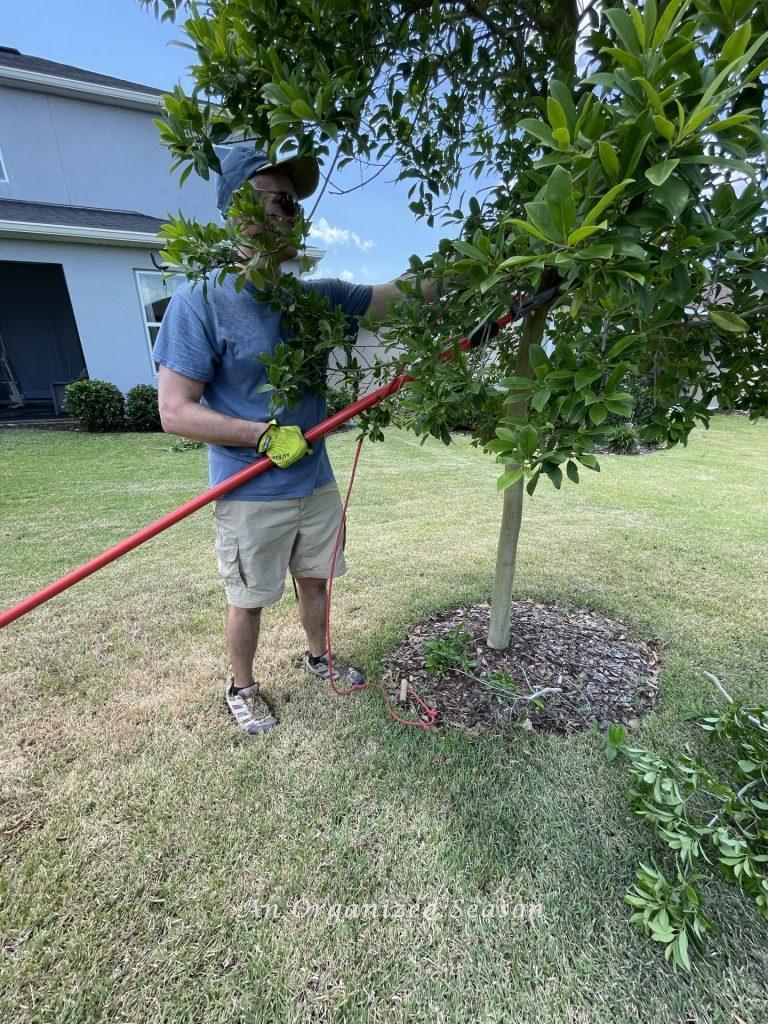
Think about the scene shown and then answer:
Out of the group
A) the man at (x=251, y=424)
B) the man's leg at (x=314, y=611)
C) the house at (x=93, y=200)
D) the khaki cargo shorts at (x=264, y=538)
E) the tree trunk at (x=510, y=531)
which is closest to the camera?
the man at (x=251, y=424)

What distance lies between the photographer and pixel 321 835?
1731 millimetres

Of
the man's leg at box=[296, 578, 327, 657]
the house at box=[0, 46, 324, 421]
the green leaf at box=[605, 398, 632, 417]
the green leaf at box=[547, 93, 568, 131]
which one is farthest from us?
the house at box=[0, 46, 324, 421]

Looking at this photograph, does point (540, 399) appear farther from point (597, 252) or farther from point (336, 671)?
point (336, 671)

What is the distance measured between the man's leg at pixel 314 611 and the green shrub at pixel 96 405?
8.86m

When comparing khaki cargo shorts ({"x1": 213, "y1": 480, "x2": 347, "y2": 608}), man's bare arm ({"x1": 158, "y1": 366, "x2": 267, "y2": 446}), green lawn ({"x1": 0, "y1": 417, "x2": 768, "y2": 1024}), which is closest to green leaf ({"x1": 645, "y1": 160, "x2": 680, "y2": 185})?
man's bare arm ({"x1": 158, "y1": 366, "x2": 267, "y2": 446})

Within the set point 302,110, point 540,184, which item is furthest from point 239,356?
point 540,184

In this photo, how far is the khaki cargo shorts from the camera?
6.84 feet

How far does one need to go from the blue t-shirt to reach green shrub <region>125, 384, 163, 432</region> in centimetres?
864

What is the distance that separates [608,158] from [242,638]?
7.12 feet

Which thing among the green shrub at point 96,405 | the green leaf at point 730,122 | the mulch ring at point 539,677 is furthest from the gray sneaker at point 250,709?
the green shrub at point 96,405

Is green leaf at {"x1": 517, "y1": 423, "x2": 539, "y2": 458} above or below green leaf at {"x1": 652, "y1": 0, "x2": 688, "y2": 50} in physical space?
below

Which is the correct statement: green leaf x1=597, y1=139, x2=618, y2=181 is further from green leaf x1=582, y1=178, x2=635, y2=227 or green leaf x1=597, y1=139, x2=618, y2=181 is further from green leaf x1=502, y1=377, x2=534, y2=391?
green leaf x1=502, y1=377, x2=534, y2=391

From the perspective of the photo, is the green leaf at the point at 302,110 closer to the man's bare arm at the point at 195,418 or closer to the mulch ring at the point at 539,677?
the man's bare arm at the point at 195,418

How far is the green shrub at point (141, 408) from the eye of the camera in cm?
962
